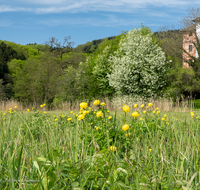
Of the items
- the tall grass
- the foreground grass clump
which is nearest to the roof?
the tall grass

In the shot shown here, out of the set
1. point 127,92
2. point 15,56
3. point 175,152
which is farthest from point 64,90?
point 15,56

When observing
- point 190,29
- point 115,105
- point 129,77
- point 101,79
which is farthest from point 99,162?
point 190,29

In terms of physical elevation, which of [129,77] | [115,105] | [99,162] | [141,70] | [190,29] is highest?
[190,29]

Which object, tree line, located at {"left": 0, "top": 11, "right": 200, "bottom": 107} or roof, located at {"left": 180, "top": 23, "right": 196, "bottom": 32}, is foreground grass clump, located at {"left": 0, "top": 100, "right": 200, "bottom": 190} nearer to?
tree line, located at {"left": 0, "top": 11, "right": 200, "bottom": 107}

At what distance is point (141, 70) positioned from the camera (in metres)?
16.1

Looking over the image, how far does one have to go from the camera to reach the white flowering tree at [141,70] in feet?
51.7

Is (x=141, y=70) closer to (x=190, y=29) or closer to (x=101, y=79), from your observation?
(x=101, y=79)

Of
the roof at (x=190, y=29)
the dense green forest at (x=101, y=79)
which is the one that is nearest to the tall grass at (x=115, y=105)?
the dense green forest at (x=101, y=79)

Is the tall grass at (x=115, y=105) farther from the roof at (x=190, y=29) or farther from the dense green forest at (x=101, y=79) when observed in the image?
the roof at (x=190, y=29)

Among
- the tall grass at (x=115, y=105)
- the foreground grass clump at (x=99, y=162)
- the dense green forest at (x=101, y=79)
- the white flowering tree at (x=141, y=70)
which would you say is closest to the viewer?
the foreground grass clump at (x=99, y=162)

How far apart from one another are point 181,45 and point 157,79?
5.91 m

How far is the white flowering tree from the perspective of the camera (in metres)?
15.8

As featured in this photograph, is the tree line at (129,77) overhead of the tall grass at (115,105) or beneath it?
overhead

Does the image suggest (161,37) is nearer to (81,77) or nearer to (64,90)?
(81,77)
